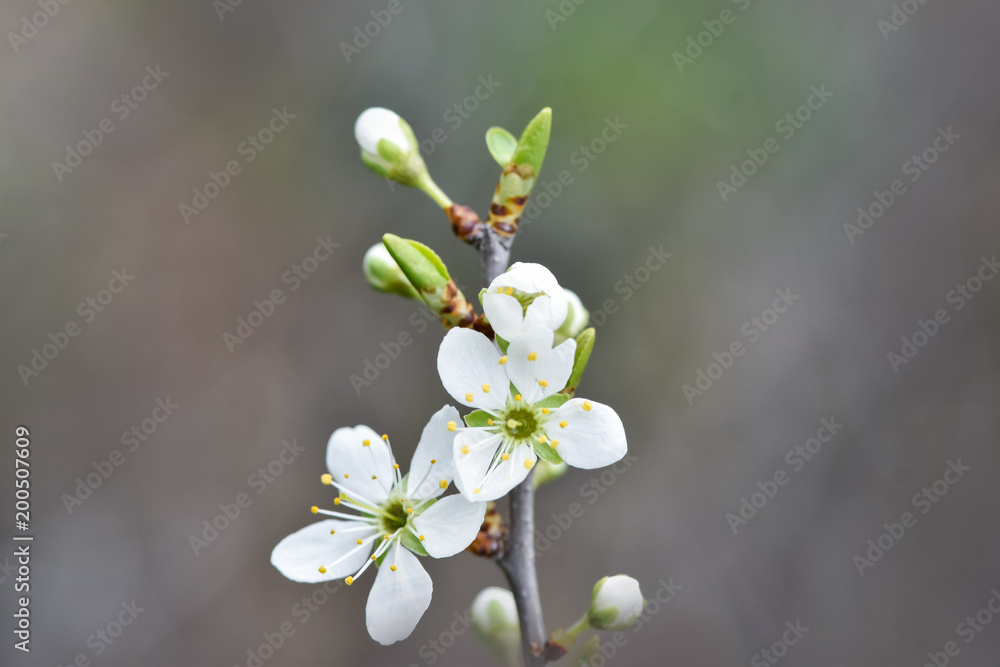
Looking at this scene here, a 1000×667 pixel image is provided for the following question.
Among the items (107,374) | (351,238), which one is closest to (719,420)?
(351,238)

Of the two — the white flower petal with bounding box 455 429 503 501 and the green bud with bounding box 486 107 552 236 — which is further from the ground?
the green bud with bounding box 486 107 552 236

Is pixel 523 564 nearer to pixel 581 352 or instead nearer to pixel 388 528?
pixel 388 528

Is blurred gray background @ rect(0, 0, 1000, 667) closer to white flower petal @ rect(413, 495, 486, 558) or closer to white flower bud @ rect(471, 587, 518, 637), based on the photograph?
white flower bud @ rect(471, 587, 518, 637)

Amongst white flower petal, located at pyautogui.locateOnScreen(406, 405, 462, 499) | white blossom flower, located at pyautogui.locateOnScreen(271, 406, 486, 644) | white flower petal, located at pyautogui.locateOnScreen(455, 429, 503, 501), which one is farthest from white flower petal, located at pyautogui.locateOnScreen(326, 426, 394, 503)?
white flower petal, located at pyautogui.locateOnScreen(455, 429, 503, 501)

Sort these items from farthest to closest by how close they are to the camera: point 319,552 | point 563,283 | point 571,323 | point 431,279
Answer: point 563,283 → point 571,323 → point 319,552 → point 431,279

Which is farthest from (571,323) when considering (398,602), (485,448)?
(398,602)

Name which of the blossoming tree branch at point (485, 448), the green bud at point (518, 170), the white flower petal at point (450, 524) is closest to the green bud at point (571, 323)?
the blossoming tree branch at point (485, 448)

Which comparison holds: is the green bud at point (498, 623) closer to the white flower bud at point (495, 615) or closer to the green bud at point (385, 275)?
the white flower bud at point (495, 615)
